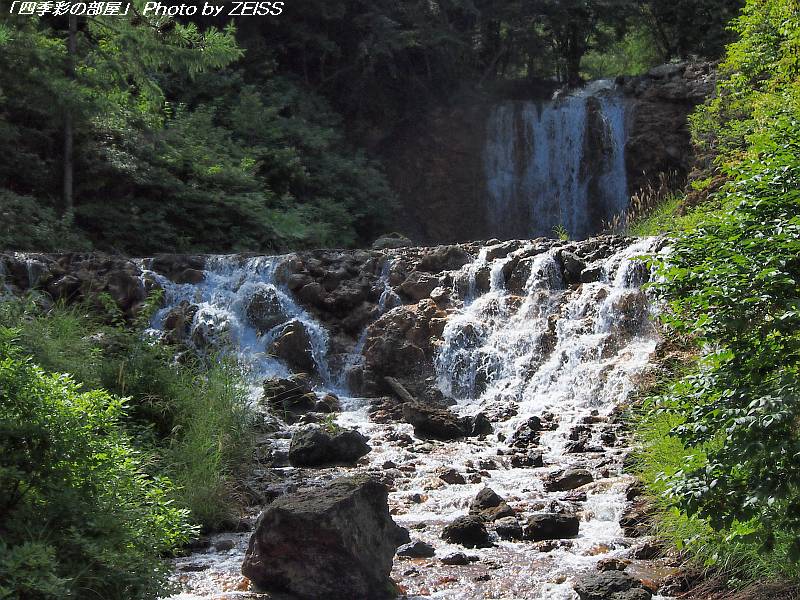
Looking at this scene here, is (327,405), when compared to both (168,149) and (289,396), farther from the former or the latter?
(168,149)

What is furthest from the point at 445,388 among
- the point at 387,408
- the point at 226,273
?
the point at 226,273

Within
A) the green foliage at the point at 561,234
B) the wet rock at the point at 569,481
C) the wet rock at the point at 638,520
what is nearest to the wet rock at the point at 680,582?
the wet rock at the point at 638,520

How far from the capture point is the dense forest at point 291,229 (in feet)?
12.8

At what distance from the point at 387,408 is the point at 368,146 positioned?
595 inches

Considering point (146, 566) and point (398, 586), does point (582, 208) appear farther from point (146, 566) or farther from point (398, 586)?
point (146, 566)

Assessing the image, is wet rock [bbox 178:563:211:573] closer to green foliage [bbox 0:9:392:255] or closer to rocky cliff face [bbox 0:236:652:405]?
rocky cliff face [bbox 0:236:652:405]

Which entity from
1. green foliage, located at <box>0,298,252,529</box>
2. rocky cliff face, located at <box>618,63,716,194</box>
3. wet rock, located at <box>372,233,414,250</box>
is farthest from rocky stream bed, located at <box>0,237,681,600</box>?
rocky cliff face, located at <box>618,63,716,194</box>

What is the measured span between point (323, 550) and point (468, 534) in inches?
61.7

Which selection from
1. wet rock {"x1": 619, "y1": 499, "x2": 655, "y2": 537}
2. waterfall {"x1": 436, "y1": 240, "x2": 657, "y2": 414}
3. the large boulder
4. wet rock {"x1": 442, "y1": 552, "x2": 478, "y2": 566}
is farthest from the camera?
waterfall {"x1": 436, "y1": 240, "x2": 657, "y2": 414}

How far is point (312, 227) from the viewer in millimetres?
19438

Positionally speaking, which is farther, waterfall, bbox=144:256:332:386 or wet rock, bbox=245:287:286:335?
wet rock, bbox=245:287:286:335

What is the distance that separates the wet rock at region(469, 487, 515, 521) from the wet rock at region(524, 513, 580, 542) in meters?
0.38

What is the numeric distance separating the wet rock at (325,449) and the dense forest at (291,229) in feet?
1.09

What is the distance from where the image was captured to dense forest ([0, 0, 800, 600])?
390 cm
